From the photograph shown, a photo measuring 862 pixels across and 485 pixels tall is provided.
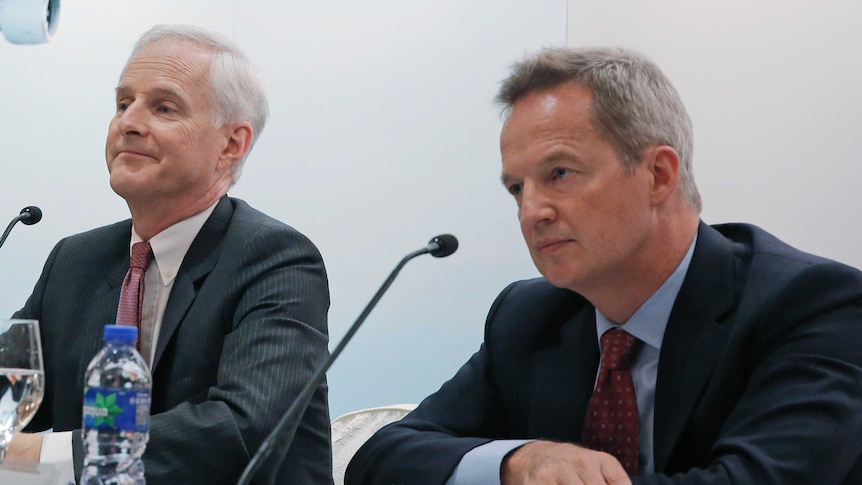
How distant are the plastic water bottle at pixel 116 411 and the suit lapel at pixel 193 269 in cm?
44

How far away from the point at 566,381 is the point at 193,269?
2.63ft

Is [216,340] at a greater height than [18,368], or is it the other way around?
[18,368]

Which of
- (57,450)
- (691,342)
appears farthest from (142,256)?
(691,342)

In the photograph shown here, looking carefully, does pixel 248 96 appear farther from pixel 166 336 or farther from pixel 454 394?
pixel 454 394

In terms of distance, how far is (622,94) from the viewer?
1.78m

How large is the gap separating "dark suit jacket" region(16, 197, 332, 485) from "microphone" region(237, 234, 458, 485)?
0.44 ft

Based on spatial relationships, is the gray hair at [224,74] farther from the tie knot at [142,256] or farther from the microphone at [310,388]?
the microphone at [310,388]

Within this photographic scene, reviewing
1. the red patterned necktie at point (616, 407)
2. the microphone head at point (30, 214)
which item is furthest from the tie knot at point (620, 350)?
the microphone head at point (30, 214)

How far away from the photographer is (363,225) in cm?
383

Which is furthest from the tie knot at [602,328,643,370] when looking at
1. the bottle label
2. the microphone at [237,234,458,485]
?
the bottle label

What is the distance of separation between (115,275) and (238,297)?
361 mm

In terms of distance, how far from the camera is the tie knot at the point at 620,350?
1810 millimetres

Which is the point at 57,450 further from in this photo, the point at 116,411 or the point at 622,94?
the point at 622,94

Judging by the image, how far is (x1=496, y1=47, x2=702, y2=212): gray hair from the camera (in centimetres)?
177
